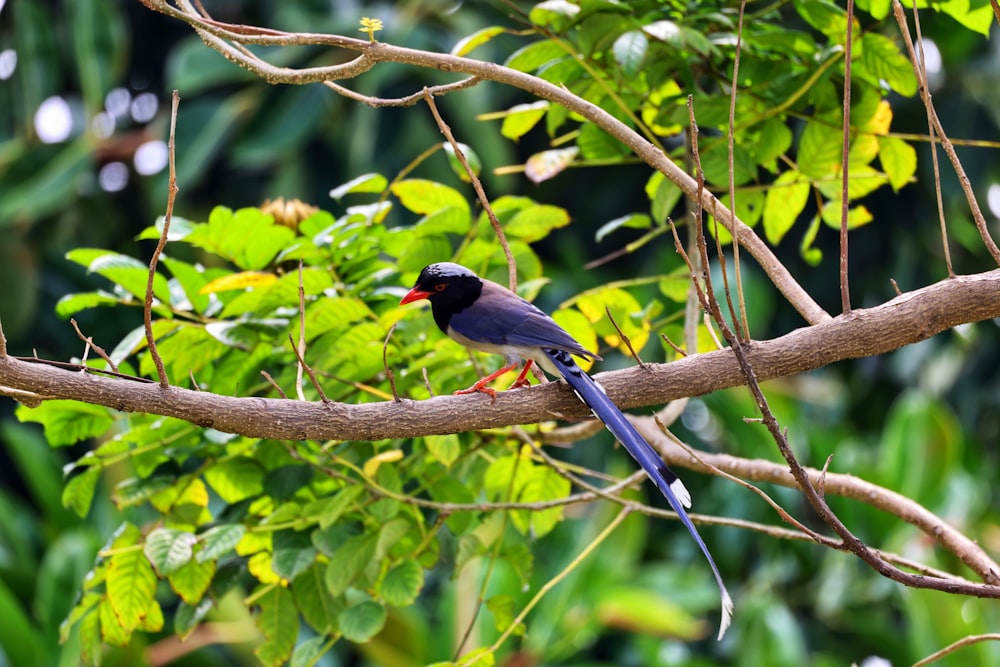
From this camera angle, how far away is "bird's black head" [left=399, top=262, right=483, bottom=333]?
1940mm

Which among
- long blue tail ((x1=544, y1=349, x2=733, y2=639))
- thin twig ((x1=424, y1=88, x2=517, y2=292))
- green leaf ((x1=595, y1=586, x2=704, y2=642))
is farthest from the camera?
green leaf ((x1=595, y1=586, x2=704, y2=642))

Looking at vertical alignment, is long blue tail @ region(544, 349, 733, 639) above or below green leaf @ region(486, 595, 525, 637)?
above

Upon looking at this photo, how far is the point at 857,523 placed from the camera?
200 inches

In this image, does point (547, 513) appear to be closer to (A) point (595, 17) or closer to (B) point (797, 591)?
(A) point (595, 17)

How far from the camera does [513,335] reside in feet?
6.07

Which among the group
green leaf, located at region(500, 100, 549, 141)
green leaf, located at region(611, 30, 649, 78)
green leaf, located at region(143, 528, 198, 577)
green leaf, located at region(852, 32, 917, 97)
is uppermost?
green leaf, located at region(611, 30, 649, 78)

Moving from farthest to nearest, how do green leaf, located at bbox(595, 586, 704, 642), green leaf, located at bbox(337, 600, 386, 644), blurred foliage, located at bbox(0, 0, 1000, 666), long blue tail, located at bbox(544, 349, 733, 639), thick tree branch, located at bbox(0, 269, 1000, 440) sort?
1. green leaf, located at bbox(595, 586, 704, 642)
2. blurred foliage, located at bbox(0, 0, 1000, 666)
3. green leaf, located at bbox(337, 600, 386, 644)
4. long blue tail, located at bbox(544, 349, 733, 639)
5. thick tree branch, located at bbox(0, 269, 1000, 440)

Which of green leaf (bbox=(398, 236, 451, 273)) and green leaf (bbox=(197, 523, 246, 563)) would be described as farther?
green leaf (bbox=(398, 236, 451, 273))

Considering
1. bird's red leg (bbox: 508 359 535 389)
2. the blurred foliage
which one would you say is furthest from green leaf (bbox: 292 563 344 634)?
bird's red leg (bbox: 508 359 535 389)

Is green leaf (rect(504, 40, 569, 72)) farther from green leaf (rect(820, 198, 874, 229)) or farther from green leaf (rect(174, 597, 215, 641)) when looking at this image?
green leaf (rect(174, 597, 215, 641))

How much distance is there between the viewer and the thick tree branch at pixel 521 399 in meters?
1.45

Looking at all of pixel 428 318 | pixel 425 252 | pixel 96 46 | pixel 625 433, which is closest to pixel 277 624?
pixel 428 318

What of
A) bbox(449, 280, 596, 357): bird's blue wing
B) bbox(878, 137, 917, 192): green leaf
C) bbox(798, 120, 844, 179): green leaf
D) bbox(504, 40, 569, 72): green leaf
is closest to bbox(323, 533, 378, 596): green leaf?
bbox(449, 280, 596, 357): bird's blue wing

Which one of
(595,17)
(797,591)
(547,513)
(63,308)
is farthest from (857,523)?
(63,308)
